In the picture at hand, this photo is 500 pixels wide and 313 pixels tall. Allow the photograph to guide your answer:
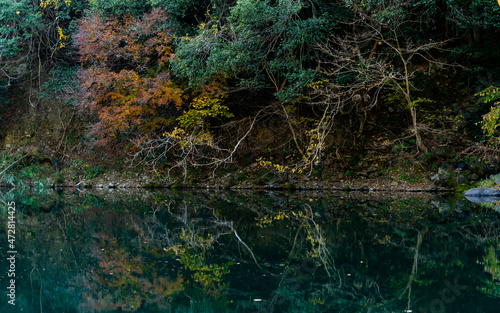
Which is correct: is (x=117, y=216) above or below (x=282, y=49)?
below

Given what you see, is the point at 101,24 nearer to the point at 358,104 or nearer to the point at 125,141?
the point at 125,141

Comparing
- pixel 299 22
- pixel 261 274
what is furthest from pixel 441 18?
pixel 261 274

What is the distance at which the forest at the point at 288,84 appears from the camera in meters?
11.4

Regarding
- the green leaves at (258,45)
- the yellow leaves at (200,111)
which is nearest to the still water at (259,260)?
the green leaves at (258,45)

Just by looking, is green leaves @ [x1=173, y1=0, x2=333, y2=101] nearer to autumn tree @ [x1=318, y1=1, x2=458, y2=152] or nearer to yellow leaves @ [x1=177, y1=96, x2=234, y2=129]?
autumn tree @ [x1=318, y1=1, x2=458, y2=152]

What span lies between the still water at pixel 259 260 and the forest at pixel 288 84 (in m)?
4.25

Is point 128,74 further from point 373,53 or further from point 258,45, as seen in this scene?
point 373,53

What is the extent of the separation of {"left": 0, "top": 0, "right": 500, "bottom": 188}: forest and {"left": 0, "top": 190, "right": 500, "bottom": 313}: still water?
425 centimetres

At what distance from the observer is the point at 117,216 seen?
26.1 ft

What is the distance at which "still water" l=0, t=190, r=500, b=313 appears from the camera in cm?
321

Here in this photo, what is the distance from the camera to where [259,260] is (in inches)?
175

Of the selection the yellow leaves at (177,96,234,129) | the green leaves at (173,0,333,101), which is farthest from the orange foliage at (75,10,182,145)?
the green leaves at (173,0,333,101)

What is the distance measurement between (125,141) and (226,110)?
4.87 metres

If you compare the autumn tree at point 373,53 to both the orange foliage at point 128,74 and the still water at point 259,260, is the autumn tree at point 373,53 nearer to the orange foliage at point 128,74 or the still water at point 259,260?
the still water at point 259,260
